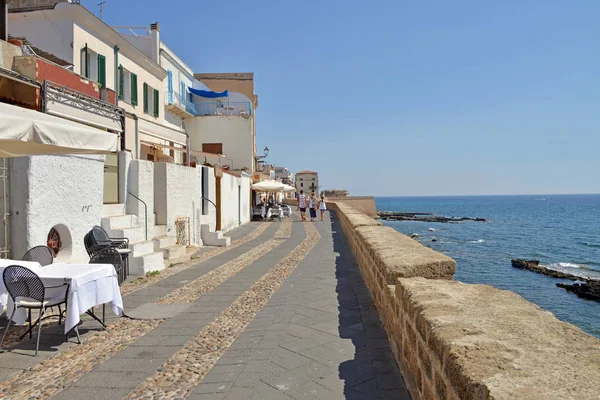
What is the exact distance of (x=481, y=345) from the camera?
2402 millimetres

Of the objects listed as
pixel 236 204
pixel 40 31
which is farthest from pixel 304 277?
pixel 236 204

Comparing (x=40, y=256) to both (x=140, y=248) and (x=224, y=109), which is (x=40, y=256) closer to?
(x=140, y=248)

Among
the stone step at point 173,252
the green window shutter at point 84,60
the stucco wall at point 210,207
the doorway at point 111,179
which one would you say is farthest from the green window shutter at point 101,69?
the stone step at point 173,252

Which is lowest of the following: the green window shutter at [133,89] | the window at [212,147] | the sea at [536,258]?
the sea at [536,258]

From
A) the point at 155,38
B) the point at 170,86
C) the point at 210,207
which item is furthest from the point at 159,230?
the point at 170,86

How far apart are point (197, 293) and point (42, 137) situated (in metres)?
3.88

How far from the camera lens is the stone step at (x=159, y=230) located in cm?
1193

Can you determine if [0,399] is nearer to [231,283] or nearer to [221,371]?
[221,371]

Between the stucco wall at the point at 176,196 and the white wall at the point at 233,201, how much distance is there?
4.29 m

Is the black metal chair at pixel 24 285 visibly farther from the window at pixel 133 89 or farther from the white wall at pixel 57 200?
the window at pixel 133 89

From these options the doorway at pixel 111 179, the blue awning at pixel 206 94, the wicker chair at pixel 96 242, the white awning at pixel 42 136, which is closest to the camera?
the white awning at pixel 42 136

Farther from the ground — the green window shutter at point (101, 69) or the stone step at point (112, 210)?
the green window shutter at point (101, 69)

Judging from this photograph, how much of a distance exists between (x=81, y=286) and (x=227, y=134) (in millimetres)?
25323

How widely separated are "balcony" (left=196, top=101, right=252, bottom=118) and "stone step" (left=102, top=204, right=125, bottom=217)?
19334mm
